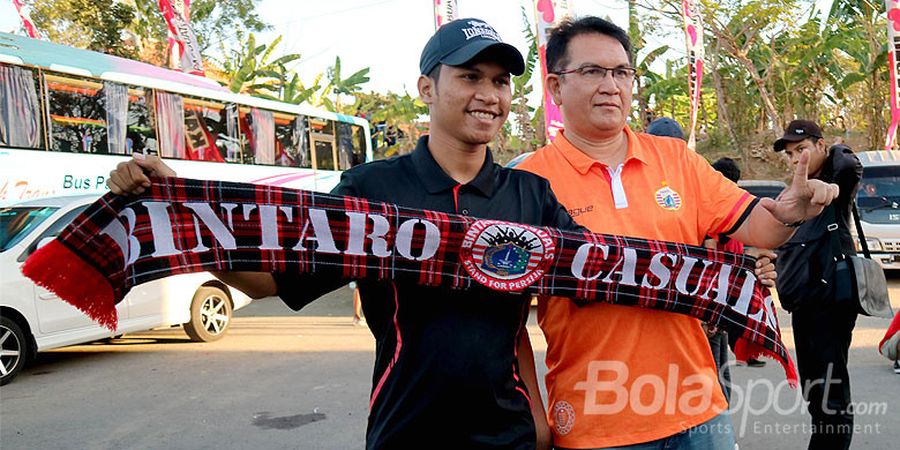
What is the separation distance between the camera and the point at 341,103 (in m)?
26.9

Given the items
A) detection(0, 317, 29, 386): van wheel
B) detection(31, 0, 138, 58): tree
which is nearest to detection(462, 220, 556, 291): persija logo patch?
detection(0, 317, 29, 386): van wheel

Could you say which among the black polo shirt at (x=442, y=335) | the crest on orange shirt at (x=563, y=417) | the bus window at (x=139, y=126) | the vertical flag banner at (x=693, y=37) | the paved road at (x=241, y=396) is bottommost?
the paved road at (x=241, y=396)

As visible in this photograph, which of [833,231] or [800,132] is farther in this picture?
[800,132]

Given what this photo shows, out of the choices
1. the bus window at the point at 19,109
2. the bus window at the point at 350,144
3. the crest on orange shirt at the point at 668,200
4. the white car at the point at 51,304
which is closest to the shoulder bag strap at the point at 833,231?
the crest on orange shirt at the point at 668,200

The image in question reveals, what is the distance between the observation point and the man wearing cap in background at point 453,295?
5.96ft

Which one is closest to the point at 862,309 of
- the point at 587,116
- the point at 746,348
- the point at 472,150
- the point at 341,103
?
the point at 746,348

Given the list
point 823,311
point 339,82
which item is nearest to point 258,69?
point 339,82

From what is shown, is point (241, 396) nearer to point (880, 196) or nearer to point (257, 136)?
point (880, 196)

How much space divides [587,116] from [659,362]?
774 millimetres

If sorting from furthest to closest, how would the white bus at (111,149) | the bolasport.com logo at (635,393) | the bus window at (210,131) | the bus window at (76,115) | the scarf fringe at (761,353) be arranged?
the bus window at (210,131)
the bus window at (76,115)
the white bus at (111,149)
the scarf fringe at (761,353)
the bolasport.com logo at (635,393)

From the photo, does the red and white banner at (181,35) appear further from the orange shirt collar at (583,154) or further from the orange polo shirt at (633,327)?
the orange polo shirt at (633,327)

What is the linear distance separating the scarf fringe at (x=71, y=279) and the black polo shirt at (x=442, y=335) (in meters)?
0.45

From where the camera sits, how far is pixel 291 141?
56.3 feet

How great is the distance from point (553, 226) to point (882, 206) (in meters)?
11.5
